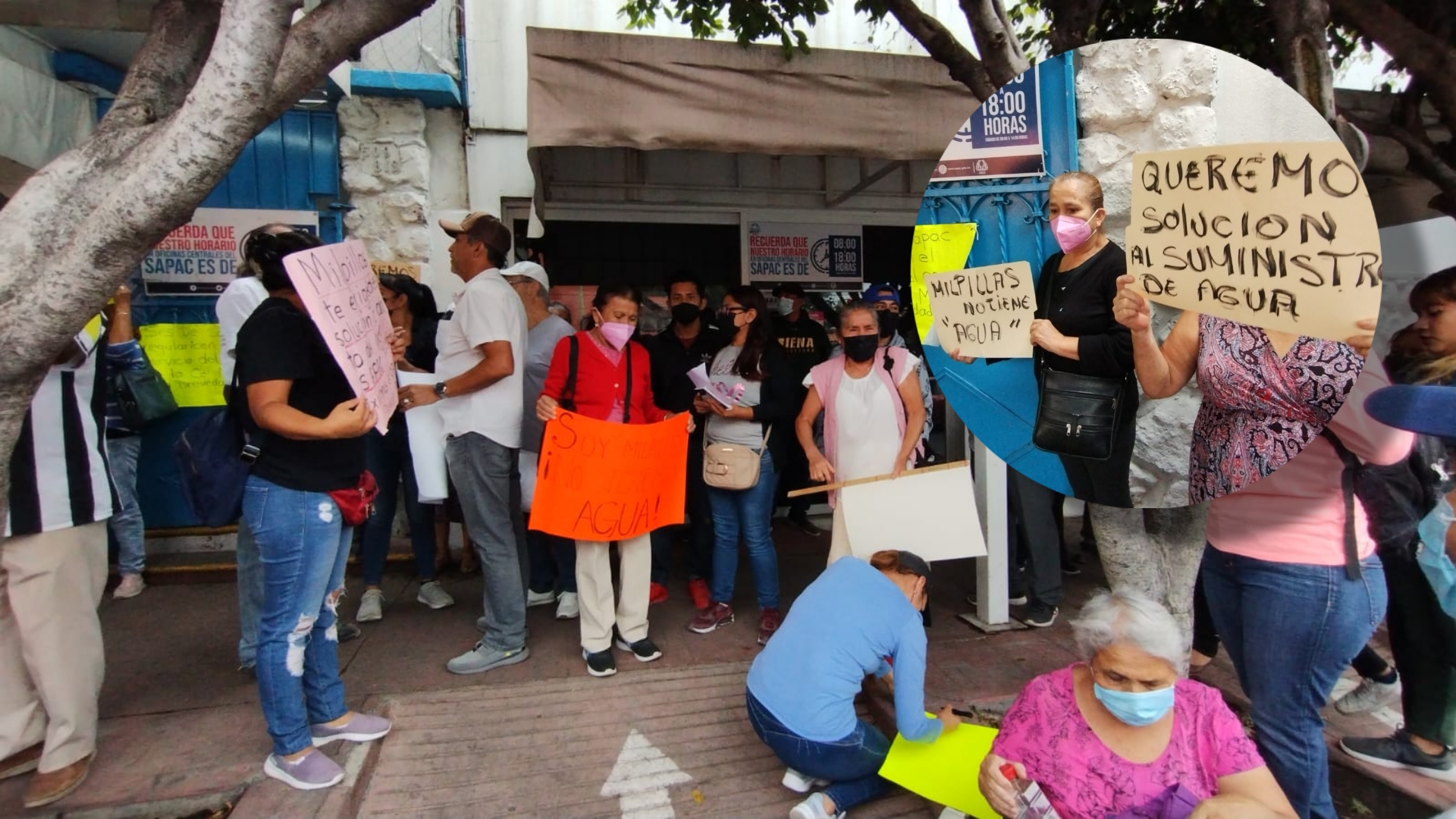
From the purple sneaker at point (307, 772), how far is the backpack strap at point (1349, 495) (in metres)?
3.07

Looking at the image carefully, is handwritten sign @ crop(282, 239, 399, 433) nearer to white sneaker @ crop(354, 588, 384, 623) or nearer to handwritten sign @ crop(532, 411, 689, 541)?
handwritten sign @ crop(532, 411, 689, 541)

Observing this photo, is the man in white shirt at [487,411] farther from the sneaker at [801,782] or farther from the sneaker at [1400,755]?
the sneaker at [1400,755]

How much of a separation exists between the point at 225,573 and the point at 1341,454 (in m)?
5.52

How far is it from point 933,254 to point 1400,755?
244 cm

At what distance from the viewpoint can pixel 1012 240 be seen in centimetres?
207

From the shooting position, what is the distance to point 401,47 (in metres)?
5.47

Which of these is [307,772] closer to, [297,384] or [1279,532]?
[297,384]

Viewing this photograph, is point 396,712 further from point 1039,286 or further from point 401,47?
point 401,47

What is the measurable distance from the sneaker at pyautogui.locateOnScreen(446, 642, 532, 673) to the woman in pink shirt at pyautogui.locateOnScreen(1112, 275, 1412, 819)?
2.78 metres

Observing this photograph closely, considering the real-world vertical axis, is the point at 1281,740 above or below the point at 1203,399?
below

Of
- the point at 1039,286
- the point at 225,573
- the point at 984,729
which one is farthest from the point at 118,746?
the point at 1039,286

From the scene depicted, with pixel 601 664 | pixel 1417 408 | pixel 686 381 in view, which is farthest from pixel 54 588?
pixel 1417 408

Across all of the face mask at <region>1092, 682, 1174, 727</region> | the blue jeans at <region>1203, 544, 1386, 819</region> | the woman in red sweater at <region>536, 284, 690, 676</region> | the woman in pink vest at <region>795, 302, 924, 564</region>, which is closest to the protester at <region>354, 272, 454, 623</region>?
the woman in red sweater at <region>536, 284, 690, 676</region>

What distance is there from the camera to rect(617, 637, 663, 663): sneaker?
3678 millimetres
